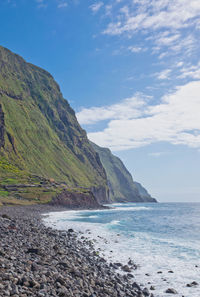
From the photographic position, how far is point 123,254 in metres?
28.2

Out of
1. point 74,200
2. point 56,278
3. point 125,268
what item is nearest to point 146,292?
point 125,268

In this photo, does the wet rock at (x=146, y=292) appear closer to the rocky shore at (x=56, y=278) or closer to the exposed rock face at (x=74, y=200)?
the rocky shore at (x=56, y=278)

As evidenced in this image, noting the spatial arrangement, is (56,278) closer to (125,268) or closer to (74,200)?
(125,268)

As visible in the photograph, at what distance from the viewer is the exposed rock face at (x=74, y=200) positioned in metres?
122

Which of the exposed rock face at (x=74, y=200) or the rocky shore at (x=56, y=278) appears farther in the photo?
the exposed rock face at (x=74, y=200)

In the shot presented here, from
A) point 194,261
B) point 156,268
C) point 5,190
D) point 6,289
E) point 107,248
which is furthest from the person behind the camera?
point 5,190

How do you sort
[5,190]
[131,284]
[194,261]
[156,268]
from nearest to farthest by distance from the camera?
[131,284] < [156,268] < [194,261] < [5,190]

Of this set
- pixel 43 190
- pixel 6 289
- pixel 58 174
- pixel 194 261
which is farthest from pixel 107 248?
pixel 58 174

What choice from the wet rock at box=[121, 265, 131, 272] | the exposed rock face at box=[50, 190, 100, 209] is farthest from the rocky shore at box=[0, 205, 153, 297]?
the exposed rock face at box=[50, 190, 100, 209]

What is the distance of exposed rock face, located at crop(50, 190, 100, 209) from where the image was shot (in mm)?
121650

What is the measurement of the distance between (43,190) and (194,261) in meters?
102

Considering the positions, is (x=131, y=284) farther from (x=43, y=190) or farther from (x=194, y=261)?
(x=43, y=190)

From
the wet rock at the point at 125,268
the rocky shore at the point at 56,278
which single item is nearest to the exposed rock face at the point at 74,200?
the wet rock at the point at 125,268

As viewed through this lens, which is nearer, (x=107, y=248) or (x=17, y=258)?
(x=17, y=258)
